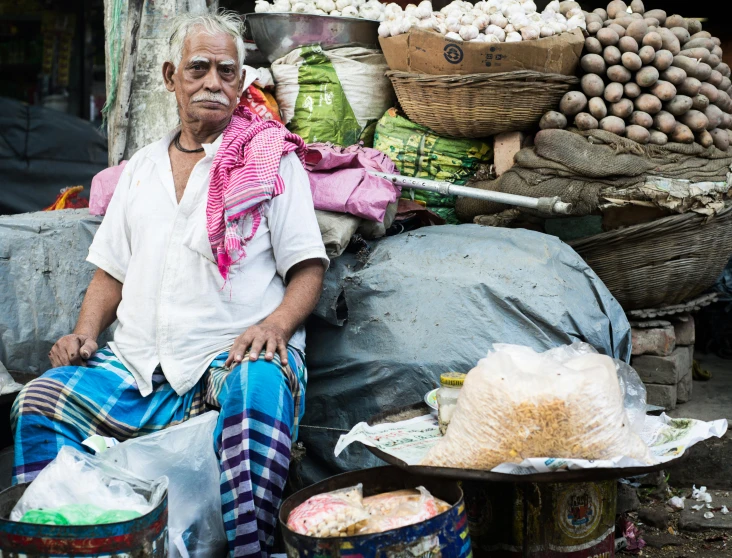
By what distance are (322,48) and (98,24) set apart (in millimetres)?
5504

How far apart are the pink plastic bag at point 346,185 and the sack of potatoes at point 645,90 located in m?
0.84

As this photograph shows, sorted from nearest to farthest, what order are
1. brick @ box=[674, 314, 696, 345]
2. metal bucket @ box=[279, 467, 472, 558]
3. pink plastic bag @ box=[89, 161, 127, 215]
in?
1. metal bucket @ box=[279, 467, 472, 558]
2. pink plastic bag @ box=[89, 161, 127, 215]
3. brick @ box=[674, 314, 696, 345]

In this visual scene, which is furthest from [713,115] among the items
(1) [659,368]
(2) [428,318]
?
(2) [428,318]

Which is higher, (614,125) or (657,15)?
(657,15)

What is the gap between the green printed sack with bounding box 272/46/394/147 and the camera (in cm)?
371

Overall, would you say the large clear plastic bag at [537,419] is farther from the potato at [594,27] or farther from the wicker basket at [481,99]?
the potato at [594,27]

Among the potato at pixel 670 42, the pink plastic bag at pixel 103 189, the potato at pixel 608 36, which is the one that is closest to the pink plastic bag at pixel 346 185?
the pink plastic bag at pixel 103 189

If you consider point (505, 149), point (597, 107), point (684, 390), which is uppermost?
point (597, 107)

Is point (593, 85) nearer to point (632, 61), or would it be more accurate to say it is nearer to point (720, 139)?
point (632, 61)

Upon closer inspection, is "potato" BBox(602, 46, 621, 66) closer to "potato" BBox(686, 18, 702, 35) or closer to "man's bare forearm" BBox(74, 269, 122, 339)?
"potato" BBox(686, 18, 702, 35)

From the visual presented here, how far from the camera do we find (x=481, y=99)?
3432 millimetres

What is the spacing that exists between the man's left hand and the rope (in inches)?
71.0

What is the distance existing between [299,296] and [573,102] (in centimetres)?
158

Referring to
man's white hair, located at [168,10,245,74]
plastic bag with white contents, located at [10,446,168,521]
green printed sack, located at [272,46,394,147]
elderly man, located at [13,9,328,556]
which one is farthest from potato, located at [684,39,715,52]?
plastic bag with white contents, located at [10,446,168,521]
